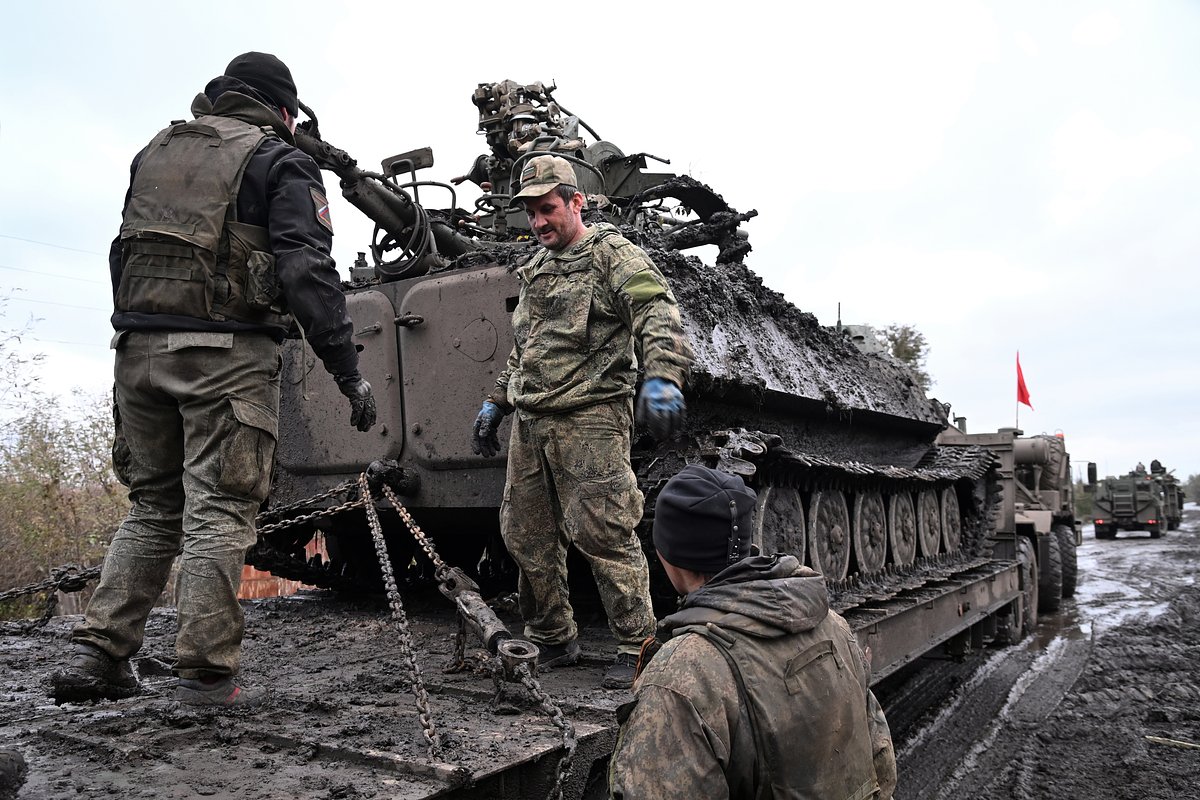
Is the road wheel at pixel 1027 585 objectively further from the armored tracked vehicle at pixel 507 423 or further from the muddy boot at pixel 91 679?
the muddy boot at pixel 91 679

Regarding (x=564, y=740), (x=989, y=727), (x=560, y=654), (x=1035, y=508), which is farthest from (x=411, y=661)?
(x=1035, y=508)

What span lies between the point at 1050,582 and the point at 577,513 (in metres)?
9.94

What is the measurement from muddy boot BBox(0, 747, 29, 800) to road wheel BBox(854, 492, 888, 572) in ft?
15.7

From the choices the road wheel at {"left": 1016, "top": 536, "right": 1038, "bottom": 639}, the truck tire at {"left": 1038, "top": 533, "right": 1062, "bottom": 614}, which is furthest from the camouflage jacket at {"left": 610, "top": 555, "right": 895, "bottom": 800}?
the truck tire at {"left": 1038, "top": 533, "right": 1062, "bottom": 614}

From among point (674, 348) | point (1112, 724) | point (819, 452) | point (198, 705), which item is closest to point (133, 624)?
point (198, 705)

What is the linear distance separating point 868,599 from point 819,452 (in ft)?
4.05

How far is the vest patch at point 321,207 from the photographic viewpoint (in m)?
3.17

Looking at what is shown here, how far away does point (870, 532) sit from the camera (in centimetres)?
634

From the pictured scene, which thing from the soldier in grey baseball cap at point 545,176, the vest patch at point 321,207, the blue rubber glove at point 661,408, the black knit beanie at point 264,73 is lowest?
the blue rubber glove at point 661,408

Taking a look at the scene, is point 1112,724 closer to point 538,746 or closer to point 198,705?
point 538,746

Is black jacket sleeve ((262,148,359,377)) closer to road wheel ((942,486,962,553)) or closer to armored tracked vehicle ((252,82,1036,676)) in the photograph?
armored tracked vehicle ((252,82,1036,676))

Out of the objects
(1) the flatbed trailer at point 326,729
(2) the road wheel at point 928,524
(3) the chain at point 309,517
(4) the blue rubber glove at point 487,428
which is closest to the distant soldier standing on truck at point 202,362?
(1) the flatbed trailer at point 326,729

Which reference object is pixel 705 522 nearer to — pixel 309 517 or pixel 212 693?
pixel 212 693

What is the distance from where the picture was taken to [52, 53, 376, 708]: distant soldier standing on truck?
299cm
